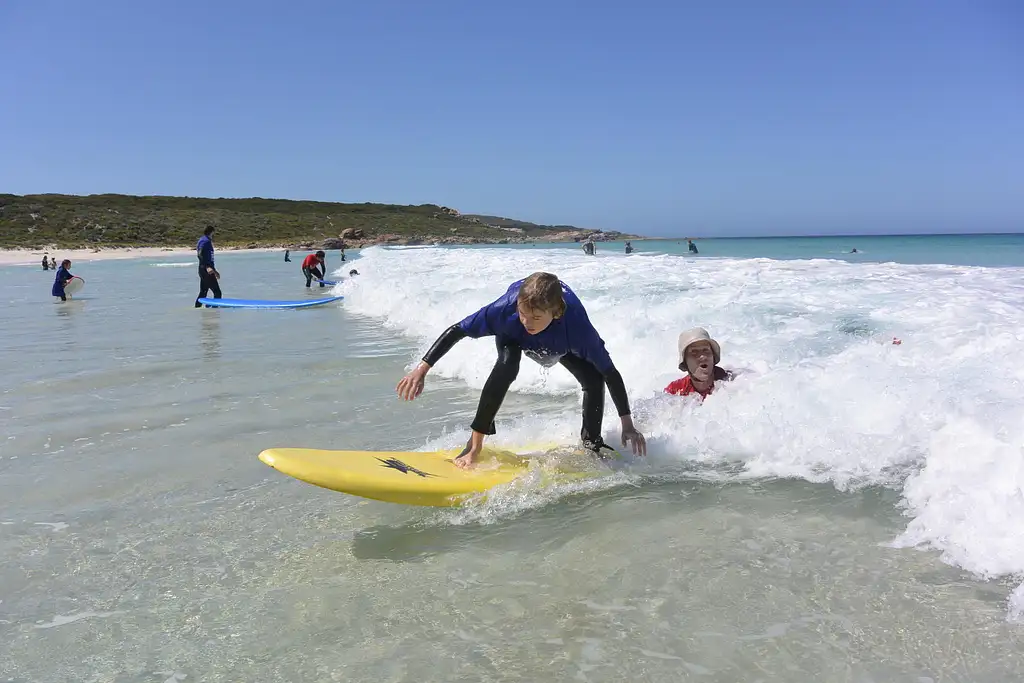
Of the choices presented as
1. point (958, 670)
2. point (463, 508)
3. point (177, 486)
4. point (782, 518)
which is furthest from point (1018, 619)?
point (177, 486)

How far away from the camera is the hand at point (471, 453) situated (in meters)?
3.73

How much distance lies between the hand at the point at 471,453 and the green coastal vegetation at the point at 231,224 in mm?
60031

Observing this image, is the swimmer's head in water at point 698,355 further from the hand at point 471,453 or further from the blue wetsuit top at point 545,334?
the hand at point 471,453

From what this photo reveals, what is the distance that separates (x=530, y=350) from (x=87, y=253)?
53.6 meters

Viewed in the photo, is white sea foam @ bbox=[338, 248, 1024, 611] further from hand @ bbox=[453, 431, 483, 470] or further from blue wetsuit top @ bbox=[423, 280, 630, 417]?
blue wetsuit top @ bbox=[423, 280, 630, 417]

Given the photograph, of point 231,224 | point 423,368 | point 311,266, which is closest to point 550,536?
point 423,368

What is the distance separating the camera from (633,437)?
3.78 metres

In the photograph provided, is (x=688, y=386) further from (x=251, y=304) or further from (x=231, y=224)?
(x=231, y=224)

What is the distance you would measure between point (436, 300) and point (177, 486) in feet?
25.6

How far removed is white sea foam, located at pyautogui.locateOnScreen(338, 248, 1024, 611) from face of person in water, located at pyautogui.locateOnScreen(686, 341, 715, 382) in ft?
0.58

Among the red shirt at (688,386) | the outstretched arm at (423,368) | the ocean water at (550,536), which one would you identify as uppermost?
the outstretched arm at (423,368)

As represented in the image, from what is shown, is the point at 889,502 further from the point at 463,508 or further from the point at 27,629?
the point at 27,629

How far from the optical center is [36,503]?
3.63 metres

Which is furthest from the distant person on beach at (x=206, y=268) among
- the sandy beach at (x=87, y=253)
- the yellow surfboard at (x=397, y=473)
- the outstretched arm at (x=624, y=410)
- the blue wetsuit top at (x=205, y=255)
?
the sandy beach at (x=87, y=253)
